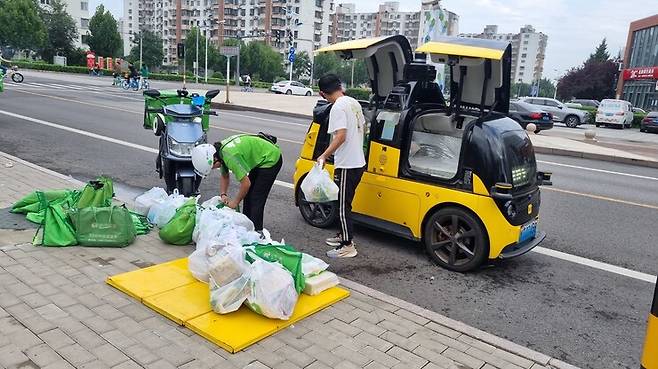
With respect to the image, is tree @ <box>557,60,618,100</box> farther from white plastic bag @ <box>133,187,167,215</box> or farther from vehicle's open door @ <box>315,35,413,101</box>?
white plastic bag @ <box>133,187,167,215</box>

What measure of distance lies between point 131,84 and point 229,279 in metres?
32.4

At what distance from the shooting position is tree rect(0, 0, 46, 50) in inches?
2117

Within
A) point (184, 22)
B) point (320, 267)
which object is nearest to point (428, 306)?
point (320, 267)

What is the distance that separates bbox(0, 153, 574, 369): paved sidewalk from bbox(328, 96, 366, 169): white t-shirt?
1.33 m

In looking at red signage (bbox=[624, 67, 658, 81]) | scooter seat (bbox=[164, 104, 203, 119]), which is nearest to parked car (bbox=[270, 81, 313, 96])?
red signage (bbox=[624, 67, 658, 81])

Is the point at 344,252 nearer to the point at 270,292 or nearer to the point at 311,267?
the point at 311,267

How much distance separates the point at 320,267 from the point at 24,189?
14.5ft

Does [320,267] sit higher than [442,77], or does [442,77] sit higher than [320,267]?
[442,77]

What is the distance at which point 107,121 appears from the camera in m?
14.6

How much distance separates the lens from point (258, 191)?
203 inches

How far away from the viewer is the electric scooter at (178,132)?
632 cm

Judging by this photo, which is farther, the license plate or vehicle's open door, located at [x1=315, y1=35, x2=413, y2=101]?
vehicle's open door, located at [x1=315, y1=35, x2=413, y2=101]

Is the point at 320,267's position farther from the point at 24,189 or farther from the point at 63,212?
the point at 24,189

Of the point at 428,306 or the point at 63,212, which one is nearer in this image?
the point at 428,306
